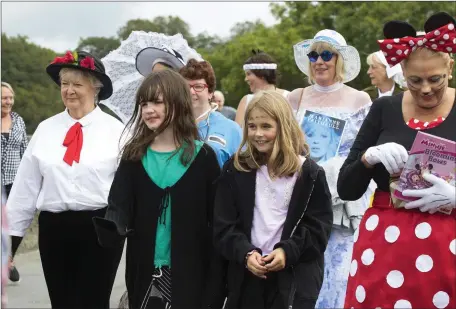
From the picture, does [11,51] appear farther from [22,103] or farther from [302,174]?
[302,174]

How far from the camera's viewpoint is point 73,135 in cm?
476

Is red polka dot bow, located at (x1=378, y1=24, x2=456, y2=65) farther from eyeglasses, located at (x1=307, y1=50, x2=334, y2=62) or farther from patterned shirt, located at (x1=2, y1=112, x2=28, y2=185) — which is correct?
patterned shirt, located at (x1=2, y1=112, x2=28, y2=185)

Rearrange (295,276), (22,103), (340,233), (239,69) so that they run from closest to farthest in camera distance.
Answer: (295,276), (340,233), (239,69), (22,103)

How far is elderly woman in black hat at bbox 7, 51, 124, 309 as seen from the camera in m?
4.64

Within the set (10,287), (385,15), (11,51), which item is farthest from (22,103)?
(10,287)

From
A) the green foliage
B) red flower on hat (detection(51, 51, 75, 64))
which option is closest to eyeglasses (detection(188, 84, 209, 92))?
red flower on hat (detection(51, 51, 75, 64))

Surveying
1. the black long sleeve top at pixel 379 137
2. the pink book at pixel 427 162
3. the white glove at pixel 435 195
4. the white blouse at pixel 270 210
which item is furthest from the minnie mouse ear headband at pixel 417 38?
the white blouse at pixel 270 210

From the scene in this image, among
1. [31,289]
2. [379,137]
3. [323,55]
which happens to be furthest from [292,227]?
[31,289]

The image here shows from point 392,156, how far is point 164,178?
130 cm

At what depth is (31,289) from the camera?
7.37 m

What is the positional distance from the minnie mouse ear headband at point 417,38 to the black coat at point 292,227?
0.81 m

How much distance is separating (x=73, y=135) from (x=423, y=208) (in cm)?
245

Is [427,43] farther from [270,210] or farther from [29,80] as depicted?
[29,80]

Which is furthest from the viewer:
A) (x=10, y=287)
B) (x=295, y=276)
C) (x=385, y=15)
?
(x=385, y=15)
